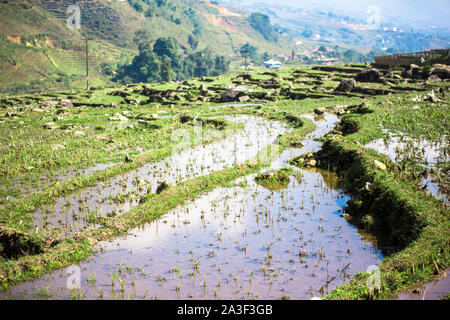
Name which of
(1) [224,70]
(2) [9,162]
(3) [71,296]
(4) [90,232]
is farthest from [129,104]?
(1) [224,70]

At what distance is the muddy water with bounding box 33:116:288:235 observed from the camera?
10797 mm

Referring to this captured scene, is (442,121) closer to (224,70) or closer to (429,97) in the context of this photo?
(429,97)

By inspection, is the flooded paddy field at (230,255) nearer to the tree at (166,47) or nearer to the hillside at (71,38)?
the hillside at (71,38)

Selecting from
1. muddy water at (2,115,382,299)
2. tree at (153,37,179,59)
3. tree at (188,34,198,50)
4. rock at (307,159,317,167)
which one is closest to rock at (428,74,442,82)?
rock at (307,159,317,167)

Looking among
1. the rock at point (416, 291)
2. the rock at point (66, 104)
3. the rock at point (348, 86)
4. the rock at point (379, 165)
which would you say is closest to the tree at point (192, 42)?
the rock at point (348, 86)

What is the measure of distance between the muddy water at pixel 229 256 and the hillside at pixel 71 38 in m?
62.9

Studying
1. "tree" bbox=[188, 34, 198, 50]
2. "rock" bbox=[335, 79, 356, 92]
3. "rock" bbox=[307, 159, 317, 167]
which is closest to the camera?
"rock" bbox=[307, 159, 317, 167]

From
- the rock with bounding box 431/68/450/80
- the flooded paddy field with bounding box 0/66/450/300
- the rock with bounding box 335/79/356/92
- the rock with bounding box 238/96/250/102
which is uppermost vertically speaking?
the rock with bounding box 431/68/450/80

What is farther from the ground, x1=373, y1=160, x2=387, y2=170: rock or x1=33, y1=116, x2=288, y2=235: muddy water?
x1=373, y1=160, x2=387, y2=170: rock

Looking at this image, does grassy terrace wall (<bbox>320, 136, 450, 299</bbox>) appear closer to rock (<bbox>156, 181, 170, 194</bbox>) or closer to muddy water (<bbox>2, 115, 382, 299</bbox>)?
muddy water (<bbox>2, 115, 382, 299</bbox>)

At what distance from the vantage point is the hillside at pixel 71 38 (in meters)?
72.4

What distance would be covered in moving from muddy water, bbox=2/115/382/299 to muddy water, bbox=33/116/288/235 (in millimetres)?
1757

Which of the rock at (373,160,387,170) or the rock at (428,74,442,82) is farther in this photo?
the rock at (428,74,442,82)

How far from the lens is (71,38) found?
96.7 meters
